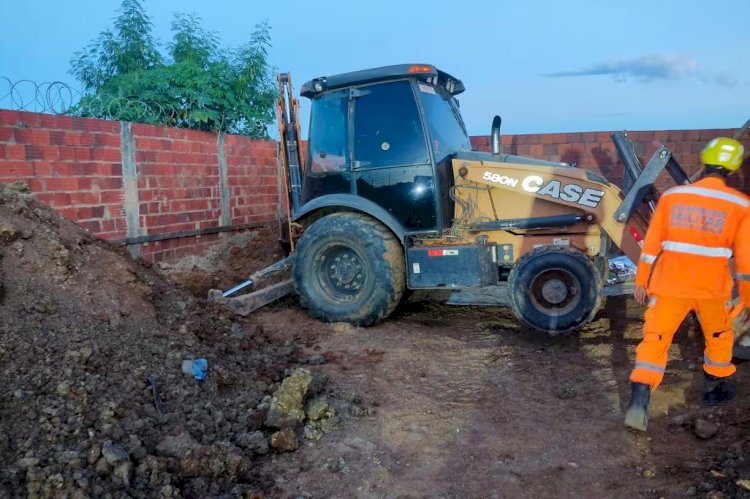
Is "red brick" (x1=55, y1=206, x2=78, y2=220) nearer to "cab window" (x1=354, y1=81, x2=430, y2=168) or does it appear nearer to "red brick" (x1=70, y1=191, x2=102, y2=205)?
"red brick" (x1=70, y1=191, x2=102, y2=205)

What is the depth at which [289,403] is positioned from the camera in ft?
13.0

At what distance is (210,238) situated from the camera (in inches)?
320

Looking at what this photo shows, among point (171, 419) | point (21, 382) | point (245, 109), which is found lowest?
point (171, 419)

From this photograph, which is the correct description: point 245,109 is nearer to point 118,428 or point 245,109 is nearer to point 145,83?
point 145,83

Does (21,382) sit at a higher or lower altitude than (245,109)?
lower

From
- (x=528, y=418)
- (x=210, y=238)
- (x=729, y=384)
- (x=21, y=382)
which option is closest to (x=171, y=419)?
(x=21, y=382)

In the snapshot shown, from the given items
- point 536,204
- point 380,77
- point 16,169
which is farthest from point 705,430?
point 16,169

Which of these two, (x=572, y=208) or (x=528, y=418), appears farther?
(x=572, y=208)

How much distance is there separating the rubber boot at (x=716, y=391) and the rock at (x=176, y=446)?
125 inches

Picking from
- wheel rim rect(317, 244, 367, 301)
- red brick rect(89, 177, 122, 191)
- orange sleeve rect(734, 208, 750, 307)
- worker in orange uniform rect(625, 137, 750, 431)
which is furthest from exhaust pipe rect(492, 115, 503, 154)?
red brick rect(89, 177, 122, 191)

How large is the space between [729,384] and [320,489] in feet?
9.11

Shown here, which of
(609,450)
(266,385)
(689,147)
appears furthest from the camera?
(689,147)

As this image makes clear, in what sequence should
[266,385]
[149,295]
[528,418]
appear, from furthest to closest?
[149,295] < [266,385] < [528,418]

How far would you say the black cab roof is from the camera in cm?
570
